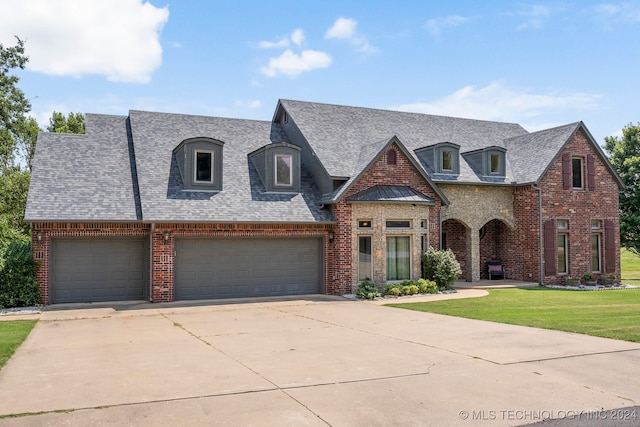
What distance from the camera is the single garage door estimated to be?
17.3 meters

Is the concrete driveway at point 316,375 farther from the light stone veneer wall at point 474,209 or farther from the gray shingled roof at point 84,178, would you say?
the light stone veneer wall at point 474,209

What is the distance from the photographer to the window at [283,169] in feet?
67.9

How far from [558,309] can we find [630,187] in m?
20.3

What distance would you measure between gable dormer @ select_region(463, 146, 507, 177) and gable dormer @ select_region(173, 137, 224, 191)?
11560 millimetres

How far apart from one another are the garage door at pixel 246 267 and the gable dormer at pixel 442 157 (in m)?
6.65

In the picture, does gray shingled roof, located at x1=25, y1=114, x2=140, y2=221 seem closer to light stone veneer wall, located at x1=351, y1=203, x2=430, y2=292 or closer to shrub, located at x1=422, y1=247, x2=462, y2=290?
light stone veneer wall, located at x1=351, y1=203, x2=430, y2=292

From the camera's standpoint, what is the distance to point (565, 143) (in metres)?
24.3

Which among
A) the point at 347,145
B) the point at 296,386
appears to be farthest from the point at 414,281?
the point at 296,386

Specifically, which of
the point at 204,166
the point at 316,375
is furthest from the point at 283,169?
the point at 316,375

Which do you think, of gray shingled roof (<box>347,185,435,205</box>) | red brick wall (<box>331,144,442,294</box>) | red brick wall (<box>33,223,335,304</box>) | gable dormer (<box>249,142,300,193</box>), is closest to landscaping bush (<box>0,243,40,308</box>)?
red brick wall (<box>33,223,335,304</box>)

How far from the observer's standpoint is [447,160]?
24.1 metres


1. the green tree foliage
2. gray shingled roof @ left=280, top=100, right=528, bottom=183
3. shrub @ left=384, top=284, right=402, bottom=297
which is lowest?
shrub @ left=384, top=284, right=402, bottom=297

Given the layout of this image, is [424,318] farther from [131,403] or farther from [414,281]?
[131,403]

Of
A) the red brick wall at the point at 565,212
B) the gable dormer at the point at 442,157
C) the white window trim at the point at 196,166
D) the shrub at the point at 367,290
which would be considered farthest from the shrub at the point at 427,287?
the white window trim at the point at 196,166
